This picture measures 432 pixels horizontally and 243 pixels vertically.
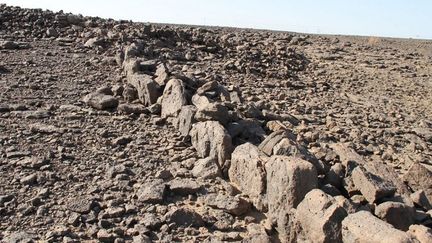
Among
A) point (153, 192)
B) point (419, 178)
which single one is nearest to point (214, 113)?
point (153, 192)

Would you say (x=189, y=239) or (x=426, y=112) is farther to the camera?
(x=426, y=112)

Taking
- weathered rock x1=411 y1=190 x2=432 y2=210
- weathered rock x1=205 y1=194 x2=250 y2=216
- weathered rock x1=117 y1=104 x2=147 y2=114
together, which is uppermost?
weathered rock x1=117 y1=104 x2=147 y2=114

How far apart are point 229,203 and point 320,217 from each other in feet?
3.39

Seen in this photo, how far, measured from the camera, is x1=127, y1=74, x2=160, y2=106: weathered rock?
6527 mm

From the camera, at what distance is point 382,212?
12.1ft

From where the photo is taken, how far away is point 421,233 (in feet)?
10.9

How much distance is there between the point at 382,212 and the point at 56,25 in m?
9.33

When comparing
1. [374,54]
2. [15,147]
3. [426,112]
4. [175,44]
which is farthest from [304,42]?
[15,147]

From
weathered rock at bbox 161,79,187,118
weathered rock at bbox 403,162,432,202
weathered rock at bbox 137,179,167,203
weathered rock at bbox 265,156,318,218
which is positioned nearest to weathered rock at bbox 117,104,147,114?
weathered rock at bbox 161,79,187,118

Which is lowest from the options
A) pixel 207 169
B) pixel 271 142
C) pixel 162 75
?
pixel 207 169

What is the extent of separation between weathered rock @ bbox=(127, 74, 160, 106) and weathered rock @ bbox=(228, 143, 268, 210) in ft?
6.79

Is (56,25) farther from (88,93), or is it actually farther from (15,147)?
(15,147)

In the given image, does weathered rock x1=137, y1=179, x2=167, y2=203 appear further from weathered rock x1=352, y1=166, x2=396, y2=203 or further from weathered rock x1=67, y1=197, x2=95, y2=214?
weathered rock x1=352, y1=166, x2=396, y2=203

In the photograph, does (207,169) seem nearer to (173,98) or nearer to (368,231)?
(173,98)
